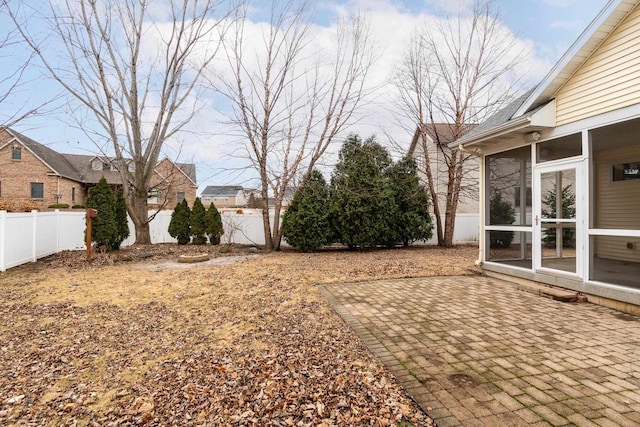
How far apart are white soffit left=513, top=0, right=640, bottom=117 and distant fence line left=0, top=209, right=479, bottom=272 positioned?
8941 millimetres

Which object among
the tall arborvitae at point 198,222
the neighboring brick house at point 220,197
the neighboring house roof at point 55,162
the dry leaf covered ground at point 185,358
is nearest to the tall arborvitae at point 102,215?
the tall arborvitae at point 198,222

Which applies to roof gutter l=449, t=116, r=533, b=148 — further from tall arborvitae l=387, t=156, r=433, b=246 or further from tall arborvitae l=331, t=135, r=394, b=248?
tall arborvitae l=387, t=156, r=433, b=246

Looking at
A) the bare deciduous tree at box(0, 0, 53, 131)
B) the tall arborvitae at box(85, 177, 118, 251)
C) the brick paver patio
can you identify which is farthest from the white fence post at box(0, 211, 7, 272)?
the brick paver patio

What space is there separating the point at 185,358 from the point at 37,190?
87.8ft

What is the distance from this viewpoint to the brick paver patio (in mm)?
2326

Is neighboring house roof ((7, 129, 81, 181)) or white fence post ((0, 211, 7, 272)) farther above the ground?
neighboring house roof ((7, 129, 81, 181))

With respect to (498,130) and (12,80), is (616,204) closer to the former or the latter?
(498,130)

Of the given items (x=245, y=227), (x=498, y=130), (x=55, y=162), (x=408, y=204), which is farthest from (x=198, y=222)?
(x=55, y=162)

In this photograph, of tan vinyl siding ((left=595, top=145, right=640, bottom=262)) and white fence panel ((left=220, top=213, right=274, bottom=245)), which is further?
white fence panel ((left=220, top=213, right=274, bottom=245))

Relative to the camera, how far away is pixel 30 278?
677 cm

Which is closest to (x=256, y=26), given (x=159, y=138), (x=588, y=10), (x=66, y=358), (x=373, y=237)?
(x=159, y=138)

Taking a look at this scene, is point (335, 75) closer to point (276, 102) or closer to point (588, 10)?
point (276, 102)

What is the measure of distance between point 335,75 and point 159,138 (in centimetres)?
724

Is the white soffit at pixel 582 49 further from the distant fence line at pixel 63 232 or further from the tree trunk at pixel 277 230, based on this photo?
the distant fence line at pixel 63 232
